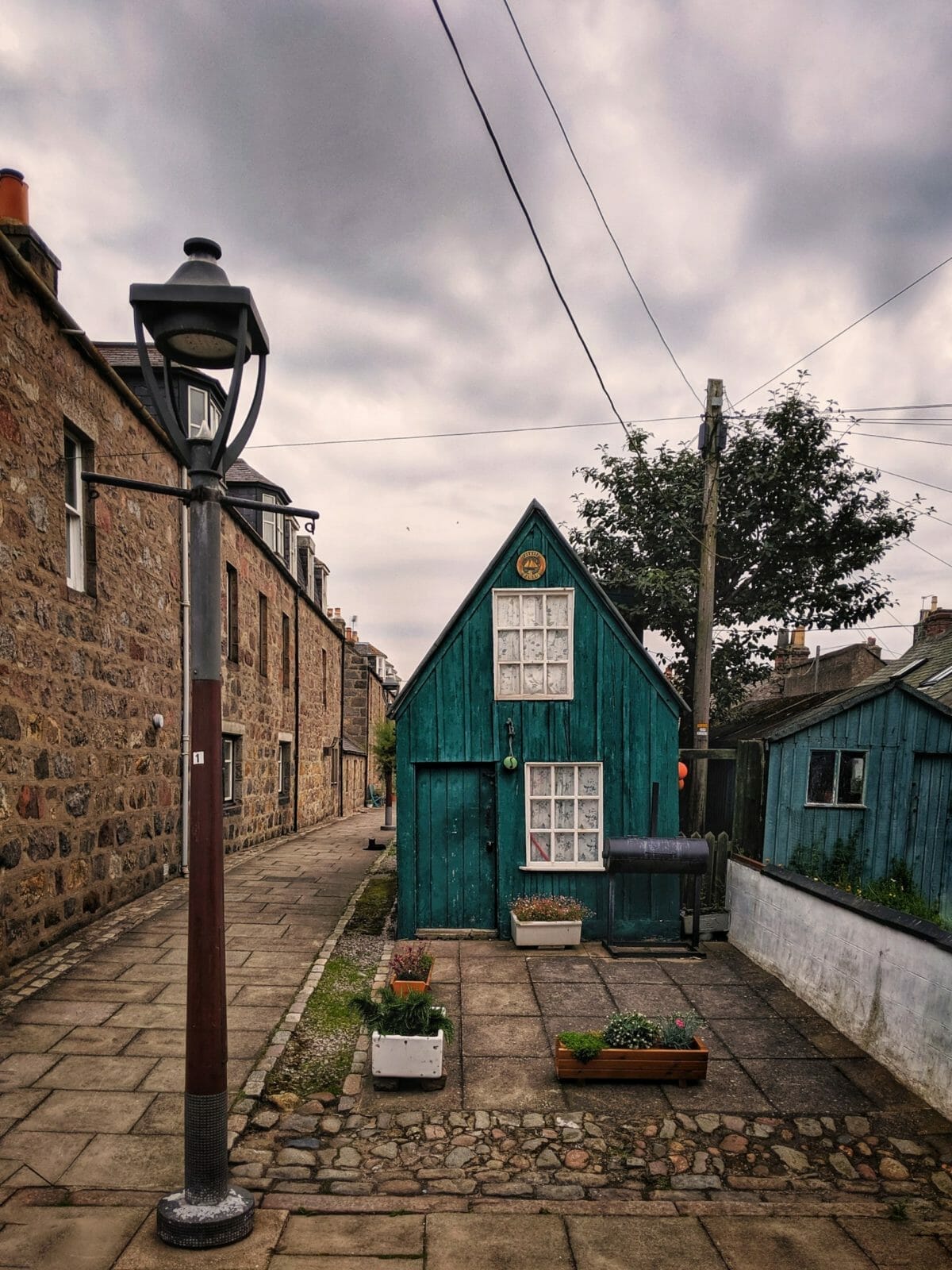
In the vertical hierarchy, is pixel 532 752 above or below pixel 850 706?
below

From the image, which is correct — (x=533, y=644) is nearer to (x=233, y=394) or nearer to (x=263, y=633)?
(x=233, y=394)

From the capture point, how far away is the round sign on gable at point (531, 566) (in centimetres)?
993

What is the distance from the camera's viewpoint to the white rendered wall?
569 centimetres

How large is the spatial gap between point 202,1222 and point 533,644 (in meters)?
6.98

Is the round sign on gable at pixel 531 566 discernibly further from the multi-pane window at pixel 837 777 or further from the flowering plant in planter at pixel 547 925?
the multi-pane window at pixel 837 777

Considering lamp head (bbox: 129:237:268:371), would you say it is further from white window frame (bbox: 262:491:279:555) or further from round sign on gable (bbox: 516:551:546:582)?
white window frame (bbox: 262:491:279:555)

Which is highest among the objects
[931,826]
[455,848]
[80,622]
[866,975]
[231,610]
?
[231,610]

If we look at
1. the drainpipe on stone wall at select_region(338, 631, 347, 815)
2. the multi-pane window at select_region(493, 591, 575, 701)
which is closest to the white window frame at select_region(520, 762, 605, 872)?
the multi-pane window at select_region(493, 591, 575, 701)

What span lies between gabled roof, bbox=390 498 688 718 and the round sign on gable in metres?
0.24

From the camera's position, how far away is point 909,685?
1195 centimetres

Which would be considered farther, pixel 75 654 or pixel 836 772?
pixel 836 772

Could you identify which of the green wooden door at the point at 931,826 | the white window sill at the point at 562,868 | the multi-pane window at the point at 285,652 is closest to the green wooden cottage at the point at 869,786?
the green wooden door at the point at 931,826

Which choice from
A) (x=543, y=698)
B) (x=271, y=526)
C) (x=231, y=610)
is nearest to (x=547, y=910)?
(x=543, y=698)

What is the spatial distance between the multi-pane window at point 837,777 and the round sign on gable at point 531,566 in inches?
211
